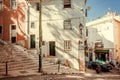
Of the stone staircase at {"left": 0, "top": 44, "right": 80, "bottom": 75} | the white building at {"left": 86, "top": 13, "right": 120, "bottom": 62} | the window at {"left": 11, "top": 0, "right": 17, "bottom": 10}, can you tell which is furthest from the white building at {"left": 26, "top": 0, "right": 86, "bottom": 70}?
the white building at {"left": 86, "top": 13, "right": 120, "bottom": 62}

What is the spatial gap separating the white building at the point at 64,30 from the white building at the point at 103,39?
1414 centimetres

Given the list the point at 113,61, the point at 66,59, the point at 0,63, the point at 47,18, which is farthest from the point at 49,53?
the point at 113,61

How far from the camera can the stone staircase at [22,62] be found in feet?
74.9

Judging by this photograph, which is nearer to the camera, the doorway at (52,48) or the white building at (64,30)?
the white building at (64,30)

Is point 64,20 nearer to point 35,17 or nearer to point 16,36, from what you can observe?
point 35,17

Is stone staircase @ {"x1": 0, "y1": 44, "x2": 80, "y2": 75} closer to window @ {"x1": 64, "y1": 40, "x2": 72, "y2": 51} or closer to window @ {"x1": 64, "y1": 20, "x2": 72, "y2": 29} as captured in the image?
window @ {"x1": 64, "y1": 40, "x2": 72, "y2": 51}

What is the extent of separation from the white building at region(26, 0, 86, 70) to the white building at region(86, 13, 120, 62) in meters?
14.1

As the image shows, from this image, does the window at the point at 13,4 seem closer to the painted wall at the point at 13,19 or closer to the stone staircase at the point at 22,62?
the painted wall at the point at 13,19

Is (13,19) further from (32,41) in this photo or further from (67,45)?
(67,45)

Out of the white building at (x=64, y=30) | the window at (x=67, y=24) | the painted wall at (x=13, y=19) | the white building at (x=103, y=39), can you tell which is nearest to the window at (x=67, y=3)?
the white building at (x=64, y=30)

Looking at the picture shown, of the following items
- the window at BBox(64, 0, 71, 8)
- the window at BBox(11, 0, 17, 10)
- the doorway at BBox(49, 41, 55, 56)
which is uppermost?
the window at BBox(11, 0, 17, 10)

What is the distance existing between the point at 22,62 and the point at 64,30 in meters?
7.62

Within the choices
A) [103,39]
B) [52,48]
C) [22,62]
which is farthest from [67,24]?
[103,39]

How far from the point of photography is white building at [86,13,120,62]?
4194cm
